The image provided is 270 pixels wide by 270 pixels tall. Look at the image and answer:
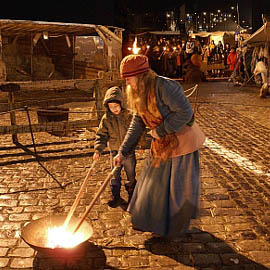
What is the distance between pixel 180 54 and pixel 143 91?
2369cm

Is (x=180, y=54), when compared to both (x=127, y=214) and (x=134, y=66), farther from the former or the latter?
(x=134, y=66)

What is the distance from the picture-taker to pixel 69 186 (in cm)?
602

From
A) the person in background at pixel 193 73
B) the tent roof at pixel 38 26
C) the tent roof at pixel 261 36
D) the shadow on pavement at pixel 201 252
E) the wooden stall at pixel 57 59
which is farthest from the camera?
the person in background at pixel 193 73

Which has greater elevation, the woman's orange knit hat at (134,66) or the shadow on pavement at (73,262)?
the woman's orange knit hat at (134,66)

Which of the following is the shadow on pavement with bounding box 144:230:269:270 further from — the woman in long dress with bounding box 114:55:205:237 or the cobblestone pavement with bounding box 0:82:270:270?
the woman in long dress with bounding box 114:55:205:237

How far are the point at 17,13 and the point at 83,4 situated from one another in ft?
13.3

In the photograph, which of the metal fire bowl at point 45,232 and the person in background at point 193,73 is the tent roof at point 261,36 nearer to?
the person in background at point 193,73

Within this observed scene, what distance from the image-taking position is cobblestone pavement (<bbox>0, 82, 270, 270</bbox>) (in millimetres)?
3824

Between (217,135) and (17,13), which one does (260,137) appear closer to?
(217,135)

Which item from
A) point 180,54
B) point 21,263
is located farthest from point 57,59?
point 21,263

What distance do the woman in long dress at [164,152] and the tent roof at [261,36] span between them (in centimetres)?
1390

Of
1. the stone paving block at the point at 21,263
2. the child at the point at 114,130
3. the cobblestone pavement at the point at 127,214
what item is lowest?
the stone paving block at the point at 21,263

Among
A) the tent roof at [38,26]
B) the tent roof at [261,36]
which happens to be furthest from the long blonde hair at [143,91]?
the tent roof at [261,36]

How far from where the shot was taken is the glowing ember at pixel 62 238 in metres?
3.67
